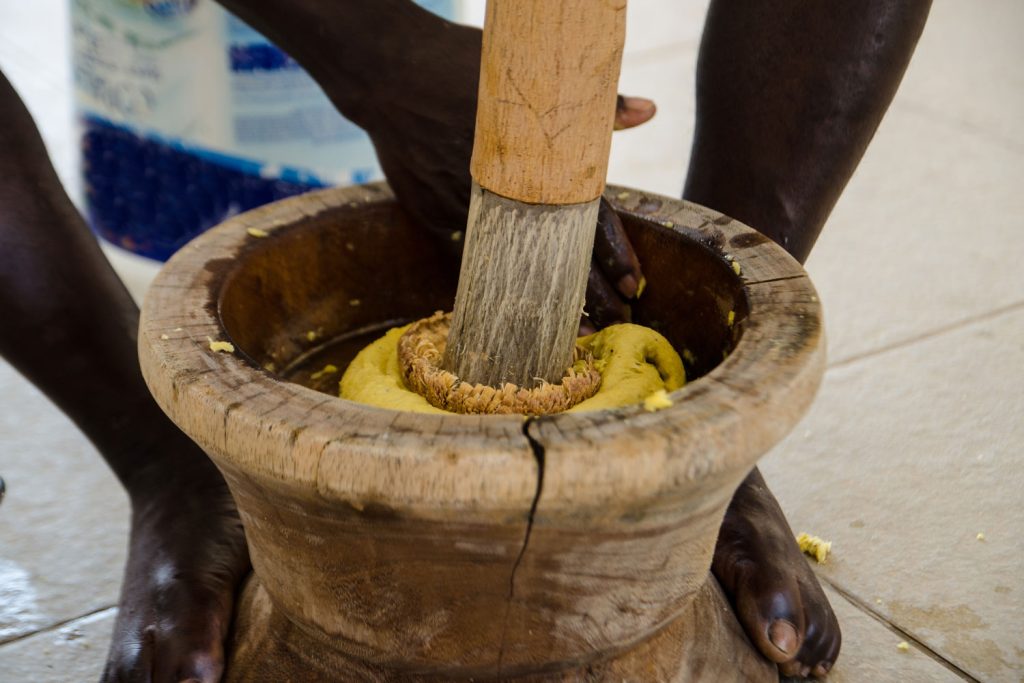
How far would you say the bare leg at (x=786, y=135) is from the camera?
1.13 m

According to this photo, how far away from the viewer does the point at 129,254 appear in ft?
6.91

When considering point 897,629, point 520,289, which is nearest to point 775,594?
point 897,629

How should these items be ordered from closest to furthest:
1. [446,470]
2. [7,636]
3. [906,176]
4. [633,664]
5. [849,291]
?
[446,470]
[633,664]
[7,636]
[849,291]
[906,176]

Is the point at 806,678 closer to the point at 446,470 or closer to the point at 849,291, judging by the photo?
the point at 446,470

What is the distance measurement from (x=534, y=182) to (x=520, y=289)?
0.33ft

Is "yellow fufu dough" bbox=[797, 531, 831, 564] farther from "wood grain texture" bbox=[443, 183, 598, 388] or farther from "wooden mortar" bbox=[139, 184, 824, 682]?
"wood grain texture" bbox=[443, 183, 598, 388]

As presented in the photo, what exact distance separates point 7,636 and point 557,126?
843 millimetres

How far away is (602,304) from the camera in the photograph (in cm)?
112

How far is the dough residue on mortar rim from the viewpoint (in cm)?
95

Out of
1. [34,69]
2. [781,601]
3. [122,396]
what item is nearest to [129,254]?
[122,396]

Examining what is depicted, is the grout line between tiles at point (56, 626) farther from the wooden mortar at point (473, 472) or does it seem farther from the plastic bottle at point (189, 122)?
the plastic bottle at point (189, 122)

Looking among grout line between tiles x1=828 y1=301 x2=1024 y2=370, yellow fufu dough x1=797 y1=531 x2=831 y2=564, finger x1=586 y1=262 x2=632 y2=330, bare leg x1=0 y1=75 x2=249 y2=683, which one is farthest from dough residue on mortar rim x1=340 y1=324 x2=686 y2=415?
grout line between tiles x1=828 y1=301 x2=1024 y2=370

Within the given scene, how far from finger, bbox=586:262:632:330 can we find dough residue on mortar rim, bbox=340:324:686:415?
30 millimetres

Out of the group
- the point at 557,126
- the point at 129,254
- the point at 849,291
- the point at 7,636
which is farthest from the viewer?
the point at 129,254
